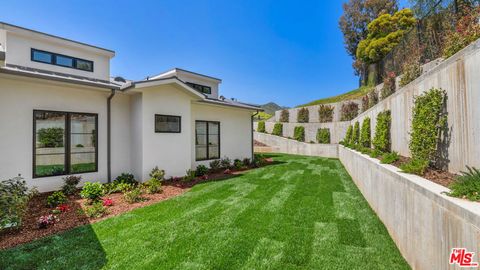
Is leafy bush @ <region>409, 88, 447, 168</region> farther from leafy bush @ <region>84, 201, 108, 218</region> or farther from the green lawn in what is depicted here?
leafy bush @ <region>84, 201, 108, 218</region>

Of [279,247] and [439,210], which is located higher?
[439,210]

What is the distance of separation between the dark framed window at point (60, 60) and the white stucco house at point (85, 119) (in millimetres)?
32

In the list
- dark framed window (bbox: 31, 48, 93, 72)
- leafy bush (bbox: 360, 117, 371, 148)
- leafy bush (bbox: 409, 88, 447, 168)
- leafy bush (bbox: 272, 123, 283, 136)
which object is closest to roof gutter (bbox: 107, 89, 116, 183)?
dark framed window (bbox: 31, 48, 93, 72)

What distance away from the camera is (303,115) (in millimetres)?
19781

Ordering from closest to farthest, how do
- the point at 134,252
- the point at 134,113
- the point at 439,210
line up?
the point at 439,210 → the point at 134,252 → the point at 134,113

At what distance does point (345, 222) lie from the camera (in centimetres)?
421

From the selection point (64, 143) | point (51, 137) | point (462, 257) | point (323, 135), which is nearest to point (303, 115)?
point (323, 135)

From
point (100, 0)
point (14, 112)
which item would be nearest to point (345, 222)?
point (14, 112)

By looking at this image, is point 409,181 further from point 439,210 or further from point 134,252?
point 134,252

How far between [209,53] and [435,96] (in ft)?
48.3

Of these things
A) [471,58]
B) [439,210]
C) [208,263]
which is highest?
[471,58]

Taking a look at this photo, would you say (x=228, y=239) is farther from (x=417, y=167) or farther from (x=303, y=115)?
(x=303, y=115)

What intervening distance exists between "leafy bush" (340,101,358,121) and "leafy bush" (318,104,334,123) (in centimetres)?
119

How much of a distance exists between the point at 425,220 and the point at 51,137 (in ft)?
28.5
